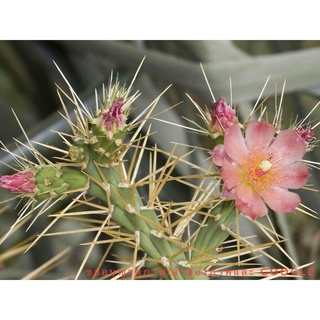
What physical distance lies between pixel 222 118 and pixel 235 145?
0.06 meters

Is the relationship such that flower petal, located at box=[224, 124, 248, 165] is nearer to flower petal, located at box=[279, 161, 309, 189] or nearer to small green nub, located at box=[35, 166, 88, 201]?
flower petal, located at box=[279, 161, 309, 189]

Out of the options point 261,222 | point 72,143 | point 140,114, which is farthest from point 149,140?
point 261,222

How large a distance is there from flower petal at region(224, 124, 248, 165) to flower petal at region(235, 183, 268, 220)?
5 cm

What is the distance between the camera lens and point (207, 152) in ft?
3.76

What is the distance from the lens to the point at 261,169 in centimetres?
106

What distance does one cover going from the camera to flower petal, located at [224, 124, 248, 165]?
1.04m

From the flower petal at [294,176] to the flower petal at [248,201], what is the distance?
55 mm

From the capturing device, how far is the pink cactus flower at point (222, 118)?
3.46ft

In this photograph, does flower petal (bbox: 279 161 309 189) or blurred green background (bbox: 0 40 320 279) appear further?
blurred green background (bbox: 0 40 320 279)

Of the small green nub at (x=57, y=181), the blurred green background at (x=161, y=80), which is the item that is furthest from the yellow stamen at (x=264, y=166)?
the small green nub at (x=57, y=181)

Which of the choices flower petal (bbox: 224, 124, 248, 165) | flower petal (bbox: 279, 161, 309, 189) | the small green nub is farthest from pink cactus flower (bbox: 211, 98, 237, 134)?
the small green nub

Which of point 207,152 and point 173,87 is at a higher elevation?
point 173,87
